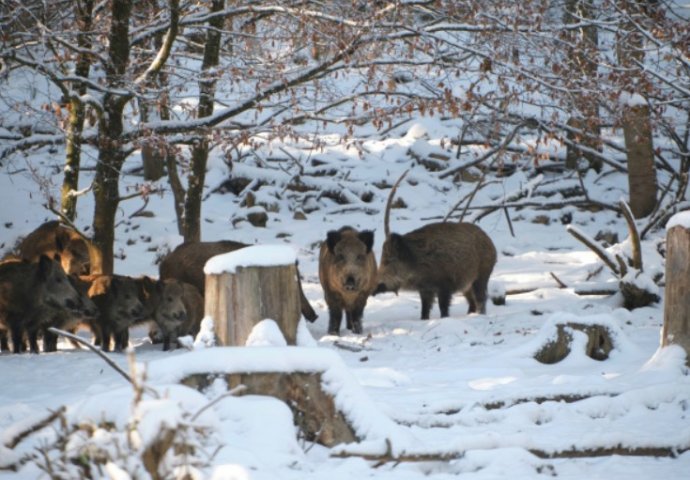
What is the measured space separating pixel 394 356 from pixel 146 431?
5888 millimetres

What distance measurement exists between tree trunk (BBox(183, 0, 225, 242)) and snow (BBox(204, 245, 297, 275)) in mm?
5373

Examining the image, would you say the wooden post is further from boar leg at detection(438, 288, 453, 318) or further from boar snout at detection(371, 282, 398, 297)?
boar snout at detection(371, 282, 398, 297)

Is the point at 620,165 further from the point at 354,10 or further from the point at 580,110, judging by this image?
the point at 354,10

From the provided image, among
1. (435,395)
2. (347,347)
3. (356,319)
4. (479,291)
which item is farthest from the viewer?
(479,291)

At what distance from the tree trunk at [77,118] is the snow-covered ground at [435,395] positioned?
173 centimetres

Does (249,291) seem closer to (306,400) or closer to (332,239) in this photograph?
(306,400)

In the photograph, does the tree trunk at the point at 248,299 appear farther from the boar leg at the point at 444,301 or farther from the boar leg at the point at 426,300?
the boar leg at the point at 444,301

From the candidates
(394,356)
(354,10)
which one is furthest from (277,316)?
(354,10)

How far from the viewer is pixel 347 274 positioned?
10.6 metres

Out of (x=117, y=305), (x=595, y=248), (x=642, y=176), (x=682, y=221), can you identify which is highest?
(x=642, y=176)

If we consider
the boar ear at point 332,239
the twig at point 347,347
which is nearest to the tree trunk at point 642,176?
the boar ear at point 332,239

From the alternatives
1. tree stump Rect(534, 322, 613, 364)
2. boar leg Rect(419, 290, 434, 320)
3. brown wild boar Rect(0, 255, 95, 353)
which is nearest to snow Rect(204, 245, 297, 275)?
tree stump Rect(534, 322, 613, 364)

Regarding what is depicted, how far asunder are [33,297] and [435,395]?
506 cm

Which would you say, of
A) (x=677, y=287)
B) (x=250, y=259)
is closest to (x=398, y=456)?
(x=250, y=259)
